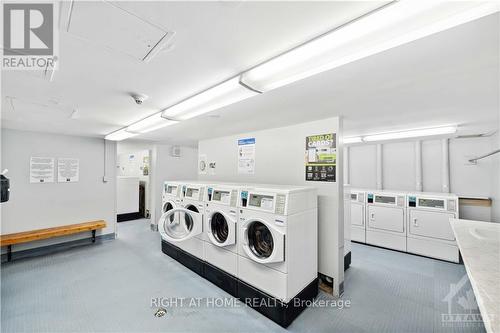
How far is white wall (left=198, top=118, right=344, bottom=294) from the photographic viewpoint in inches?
92.9

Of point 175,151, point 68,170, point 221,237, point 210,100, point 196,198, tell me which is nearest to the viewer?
point 210,100

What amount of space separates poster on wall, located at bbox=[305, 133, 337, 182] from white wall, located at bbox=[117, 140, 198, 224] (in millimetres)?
3793

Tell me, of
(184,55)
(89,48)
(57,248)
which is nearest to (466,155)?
(184,55)

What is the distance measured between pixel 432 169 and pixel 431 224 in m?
1.26

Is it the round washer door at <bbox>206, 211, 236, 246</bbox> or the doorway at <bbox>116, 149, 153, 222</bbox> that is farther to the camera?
the doorway at <bbox>116, 149, 153, 222</bbox>

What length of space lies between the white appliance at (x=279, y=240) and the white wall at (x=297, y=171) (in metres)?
0.18

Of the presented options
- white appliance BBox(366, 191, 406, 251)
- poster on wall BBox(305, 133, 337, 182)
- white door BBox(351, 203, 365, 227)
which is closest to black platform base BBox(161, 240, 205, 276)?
poster on wall BBox(305, 133, 337, 182)

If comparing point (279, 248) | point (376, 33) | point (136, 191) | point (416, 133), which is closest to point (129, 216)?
point (136, 191)

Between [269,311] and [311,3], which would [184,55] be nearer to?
[311,3]

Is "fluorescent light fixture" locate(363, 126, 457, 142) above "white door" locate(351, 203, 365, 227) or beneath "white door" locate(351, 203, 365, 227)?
above

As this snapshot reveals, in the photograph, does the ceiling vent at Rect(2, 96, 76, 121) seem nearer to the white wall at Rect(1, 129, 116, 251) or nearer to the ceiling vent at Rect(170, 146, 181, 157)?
the white wall at Rect(1, 129, 116, 251)

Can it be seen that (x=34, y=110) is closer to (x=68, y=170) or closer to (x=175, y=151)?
(x=68, y=170)

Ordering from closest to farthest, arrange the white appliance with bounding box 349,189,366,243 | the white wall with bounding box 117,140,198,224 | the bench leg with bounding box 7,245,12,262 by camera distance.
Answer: the bench leg with bounding box 7,245,12,262 → the white appliance with bounding box 349,189,366,243 → the white wall with bounding box 117,140,198,224

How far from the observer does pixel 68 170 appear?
152 inches
